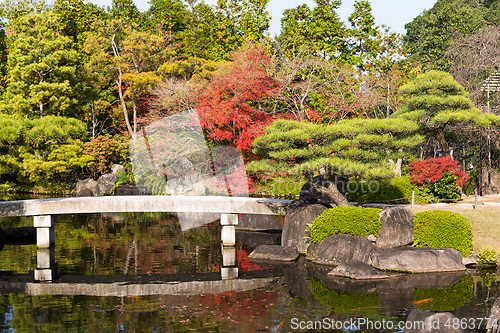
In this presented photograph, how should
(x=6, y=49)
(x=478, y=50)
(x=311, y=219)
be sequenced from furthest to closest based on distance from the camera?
1. (x=6, y=49)
2. (x=478, y=50)
3. (x=311, y=219)

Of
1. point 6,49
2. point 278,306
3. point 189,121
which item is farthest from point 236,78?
point 6,49

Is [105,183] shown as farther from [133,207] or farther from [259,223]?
[133,207]

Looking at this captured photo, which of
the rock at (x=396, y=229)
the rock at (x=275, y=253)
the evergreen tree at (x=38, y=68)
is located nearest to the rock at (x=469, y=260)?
the rock at (x=396, y=229)

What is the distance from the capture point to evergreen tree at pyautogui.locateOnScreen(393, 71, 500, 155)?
17.9 metres

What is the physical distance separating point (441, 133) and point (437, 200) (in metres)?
2.97


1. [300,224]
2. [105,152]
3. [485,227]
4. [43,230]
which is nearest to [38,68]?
[105,152]

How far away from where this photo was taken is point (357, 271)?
44.7 ft

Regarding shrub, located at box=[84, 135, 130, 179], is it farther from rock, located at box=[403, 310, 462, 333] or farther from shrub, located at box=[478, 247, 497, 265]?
rock, located at box=[403, 310, 462, 333]

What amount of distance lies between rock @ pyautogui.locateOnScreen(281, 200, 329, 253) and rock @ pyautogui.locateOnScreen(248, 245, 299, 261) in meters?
0.51

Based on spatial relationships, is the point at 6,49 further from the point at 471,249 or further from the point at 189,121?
the point at 471,249

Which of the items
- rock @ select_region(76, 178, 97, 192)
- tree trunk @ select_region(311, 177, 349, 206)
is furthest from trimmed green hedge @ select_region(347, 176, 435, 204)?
rock @ select_region(76, 178, 97, 192)

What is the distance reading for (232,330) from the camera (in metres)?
9.65

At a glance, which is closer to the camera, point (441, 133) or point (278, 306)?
point (278, 306)

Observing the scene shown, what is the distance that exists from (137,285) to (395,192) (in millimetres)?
13035
